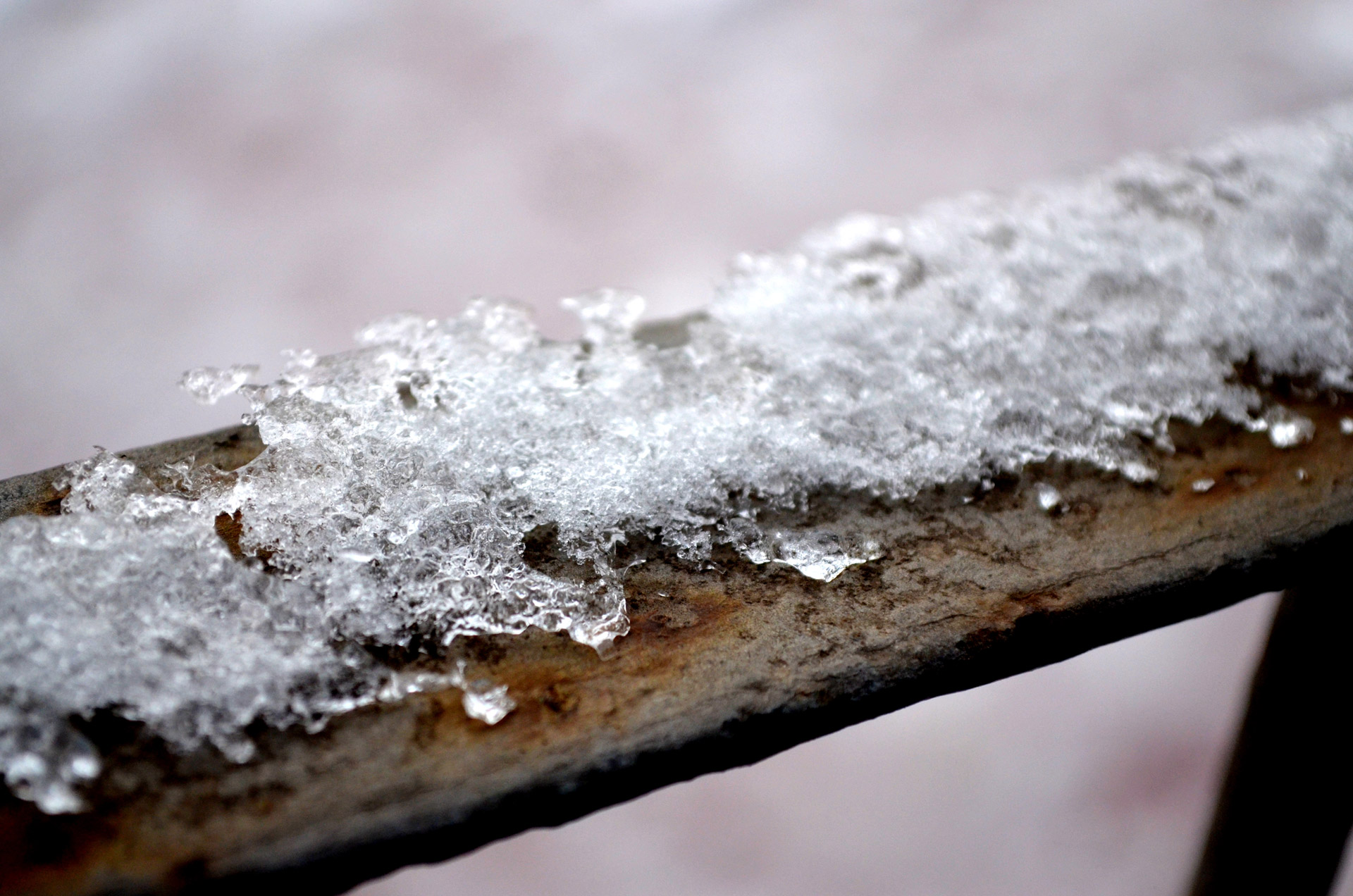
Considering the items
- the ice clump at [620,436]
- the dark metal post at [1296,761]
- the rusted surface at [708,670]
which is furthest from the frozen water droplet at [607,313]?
the dark metal post at [1296,761]

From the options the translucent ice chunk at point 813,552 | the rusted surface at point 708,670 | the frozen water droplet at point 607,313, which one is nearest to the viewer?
the rusted surface at point 708,670

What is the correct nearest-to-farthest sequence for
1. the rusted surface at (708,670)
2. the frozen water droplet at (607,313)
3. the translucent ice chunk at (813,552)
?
the rusted surface at (708,670) < the translucent ice chunk at (813,552) < the frozen water droplet at (607,313)

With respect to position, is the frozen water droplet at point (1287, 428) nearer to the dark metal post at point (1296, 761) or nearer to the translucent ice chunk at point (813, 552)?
the dark metal post at point (1296, 761)

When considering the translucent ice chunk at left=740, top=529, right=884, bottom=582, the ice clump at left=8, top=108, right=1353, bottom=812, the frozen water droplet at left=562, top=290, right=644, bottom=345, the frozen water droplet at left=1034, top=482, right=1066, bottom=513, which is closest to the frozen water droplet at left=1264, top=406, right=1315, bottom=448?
the ice clump at left=8, top=108, right=1353, bottom=812

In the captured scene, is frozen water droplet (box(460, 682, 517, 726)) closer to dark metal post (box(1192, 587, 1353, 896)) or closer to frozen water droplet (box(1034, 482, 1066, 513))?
frozen water droplet (box(1034, 482, 1066, 513))

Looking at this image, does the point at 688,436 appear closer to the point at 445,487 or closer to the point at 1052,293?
the point at 445,487

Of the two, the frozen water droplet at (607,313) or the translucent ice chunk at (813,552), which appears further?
the frozen water droplet at (607,313)

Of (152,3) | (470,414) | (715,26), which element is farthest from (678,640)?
(152,3)
